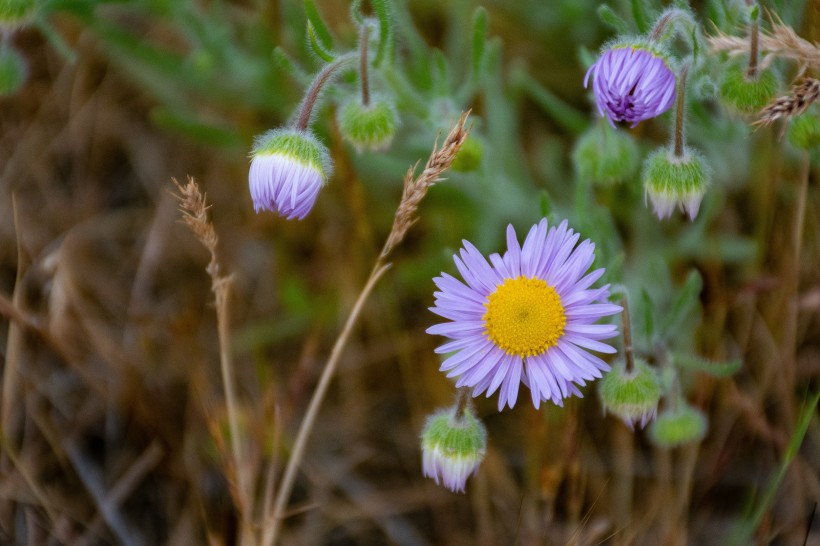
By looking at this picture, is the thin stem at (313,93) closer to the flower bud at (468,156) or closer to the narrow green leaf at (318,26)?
the narrow green leaf at (318,26)

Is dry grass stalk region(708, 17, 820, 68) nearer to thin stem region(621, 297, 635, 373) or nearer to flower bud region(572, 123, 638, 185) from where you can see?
flower bud region(572, 123, 638, 185)

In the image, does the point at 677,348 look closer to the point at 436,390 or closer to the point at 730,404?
the point at 730,404

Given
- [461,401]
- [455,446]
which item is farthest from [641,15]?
[455,446]

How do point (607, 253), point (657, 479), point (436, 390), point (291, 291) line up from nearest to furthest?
point (607, 253) < point (657, 479) < point (436, 390) < point (291, 291)

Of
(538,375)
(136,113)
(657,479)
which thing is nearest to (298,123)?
(538,375)

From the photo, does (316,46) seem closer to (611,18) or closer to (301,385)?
(611,18)
